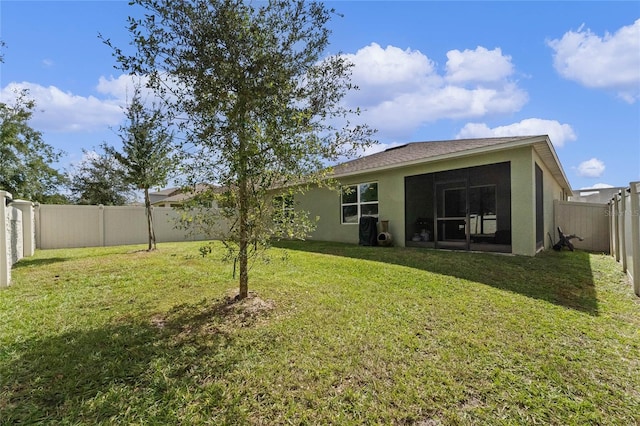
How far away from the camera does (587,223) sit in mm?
11062

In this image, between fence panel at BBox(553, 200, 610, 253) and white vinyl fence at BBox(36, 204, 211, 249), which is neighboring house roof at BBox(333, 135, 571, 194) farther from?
white vinyl fence at BBox(36, 204, 211, 249)

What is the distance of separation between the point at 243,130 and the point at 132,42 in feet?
4.92

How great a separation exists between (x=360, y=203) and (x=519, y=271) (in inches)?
242

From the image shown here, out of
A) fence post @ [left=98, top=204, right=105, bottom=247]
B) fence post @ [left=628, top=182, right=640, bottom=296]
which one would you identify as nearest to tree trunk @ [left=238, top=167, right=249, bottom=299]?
fence post @ [left=628, top=182, right=640, bottom=296]

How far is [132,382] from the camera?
99.0 inches

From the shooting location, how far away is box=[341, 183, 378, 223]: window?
11.2 metres

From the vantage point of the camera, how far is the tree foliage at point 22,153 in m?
15.8

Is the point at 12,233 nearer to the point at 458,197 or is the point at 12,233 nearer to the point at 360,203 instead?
the point at 360,203

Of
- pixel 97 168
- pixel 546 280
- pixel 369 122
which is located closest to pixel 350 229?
pixel 546 280

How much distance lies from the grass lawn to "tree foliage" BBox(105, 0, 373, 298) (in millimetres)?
1195

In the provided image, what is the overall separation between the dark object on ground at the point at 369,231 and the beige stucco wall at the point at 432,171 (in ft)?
1.41

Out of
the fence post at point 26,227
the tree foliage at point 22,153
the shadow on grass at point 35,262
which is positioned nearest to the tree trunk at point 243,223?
the shadow on grass at point 35,262

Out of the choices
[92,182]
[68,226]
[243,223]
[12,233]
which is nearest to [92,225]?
[68,226]

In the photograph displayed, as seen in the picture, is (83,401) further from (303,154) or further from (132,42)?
(132,42)
